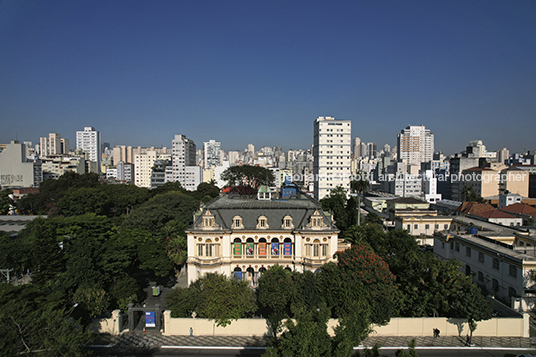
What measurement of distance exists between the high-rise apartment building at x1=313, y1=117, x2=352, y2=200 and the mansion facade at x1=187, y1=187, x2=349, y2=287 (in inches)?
3322

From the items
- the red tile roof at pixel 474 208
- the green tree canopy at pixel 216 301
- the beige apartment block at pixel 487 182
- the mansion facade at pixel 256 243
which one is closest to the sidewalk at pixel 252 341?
the green tree canopy at pixel 216 301

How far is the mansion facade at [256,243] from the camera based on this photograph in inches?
1727

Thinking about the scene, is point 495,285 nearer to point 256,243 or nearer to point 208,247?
point 256,243

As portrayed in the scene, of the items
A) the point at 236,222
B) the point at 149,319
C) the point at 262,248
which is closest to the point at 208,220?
the point at 236,222

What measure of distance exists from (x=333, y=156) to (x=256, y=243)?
8939 cm

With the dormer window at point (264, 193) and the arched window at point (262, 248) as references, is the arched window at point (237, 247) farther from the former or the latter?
the dormer window at point (264, 193)

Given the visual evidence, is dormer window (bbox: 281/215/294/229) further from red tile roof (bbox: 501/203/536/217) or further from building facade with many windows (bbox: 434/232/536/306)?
red tile roof (bbox: 501/203/536/217)

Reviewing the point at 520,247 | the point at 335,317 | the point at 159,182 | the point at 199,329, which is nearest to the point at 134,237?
the point at 199,329

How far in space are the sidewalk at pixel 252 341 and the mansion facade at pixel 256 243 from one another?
33.6 ft

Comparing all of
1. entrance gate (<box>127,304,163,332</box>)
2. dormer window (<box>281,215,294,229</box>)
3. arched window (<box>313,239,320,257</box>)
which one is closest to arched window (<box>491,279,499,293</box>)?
arched window (<box>313,239,320,257</box>)

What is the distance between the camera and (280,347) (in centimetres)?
2198

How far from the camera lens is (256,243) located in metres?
44.6

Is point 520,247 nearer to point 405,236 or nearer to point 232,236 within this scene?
point 405,236

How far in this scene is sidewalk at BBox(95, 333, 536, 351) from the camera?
3272 cm
